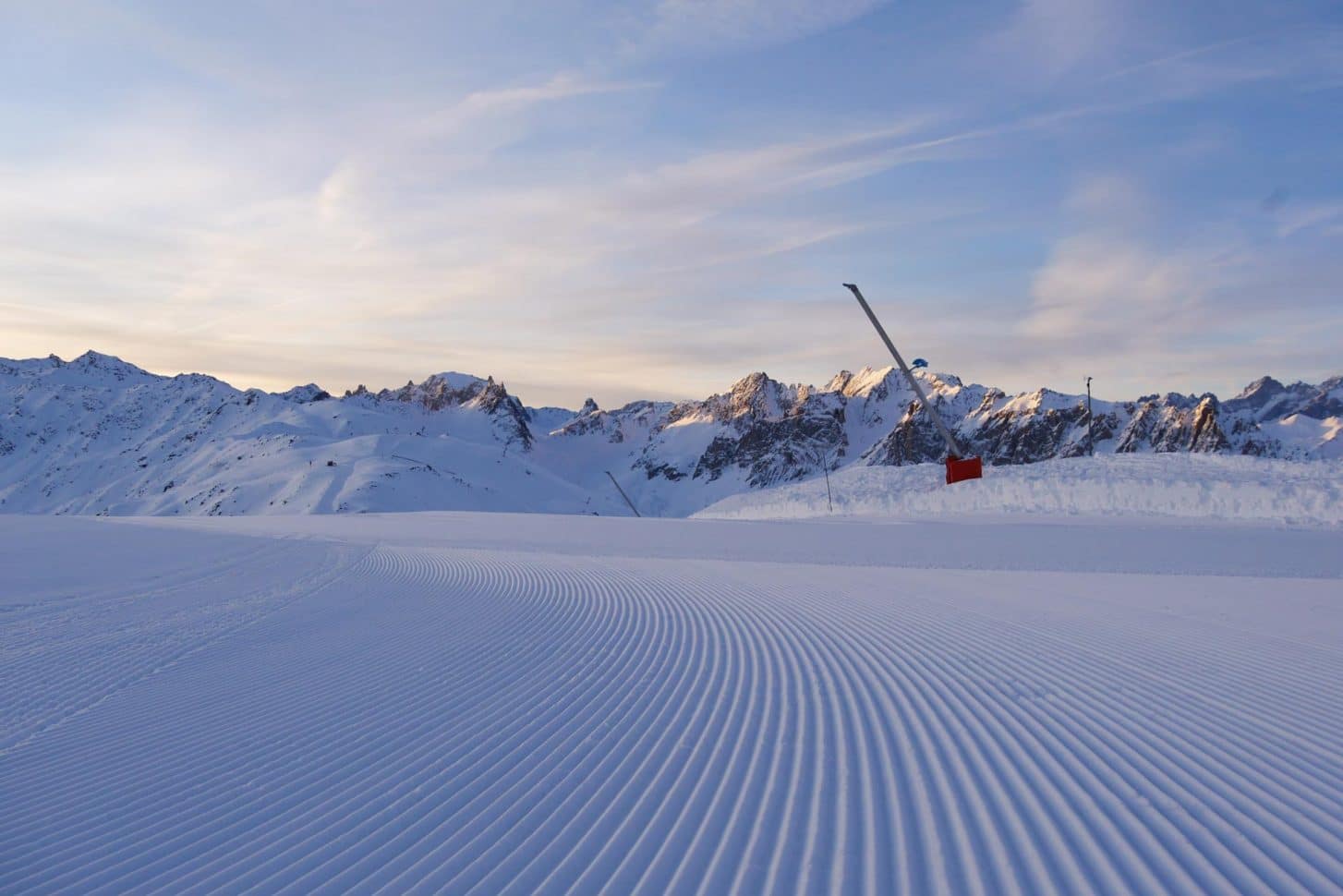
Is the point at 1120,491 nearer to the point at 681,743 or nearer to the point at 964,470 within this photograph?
the point at 964,470

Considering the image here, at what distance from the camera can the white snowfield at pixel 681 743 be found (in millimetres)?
4547

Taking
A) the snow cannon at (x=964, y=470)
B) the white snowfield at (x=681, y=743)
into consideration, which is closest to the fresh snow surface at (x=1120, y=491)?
the snow cannon at (x=964, y=470)

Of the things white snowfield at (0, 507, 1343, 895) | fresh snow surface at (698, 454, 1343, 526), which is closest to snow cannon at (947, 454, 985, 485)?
fresh snow surface at (698, 454, 1343, 526)

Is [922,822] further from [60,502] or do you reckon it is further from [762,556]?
[60,502]

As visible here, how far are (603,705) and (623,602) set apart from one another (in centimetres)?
689

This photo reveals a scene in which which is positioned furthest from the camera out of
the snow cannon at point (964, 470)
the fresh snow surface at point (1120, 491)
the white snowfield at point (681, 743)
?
the snow cannon at point (964, 470)

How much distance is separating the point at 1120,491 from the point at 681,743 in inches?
1207

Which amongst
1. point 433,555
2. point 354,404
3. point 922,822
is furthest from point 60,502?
point 922,822

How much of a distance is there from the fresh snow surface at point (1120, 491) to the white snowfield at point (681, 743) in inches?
558

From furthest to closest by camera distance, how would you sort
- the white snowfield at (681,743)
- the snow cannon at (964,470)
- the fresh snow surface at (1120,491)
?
the snow cannon at (964,470)
the fresh snow surface at (1120,491)
the white snowfield at (681,743)

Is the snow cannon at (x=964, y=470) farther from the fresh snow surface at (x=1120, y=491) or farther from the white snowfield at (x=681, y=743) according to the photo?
the white snowfield at (x=681, y=743)

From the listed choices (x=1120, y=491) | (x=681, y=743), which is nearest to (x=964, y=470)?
(x=1120, y=491)

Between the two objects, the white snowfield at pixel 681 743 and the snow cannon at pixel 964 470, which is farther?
the snow cannon at pixel 964 470

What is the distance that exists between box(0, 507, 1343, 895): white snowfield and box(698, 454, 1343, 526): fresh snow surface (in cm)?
1417
